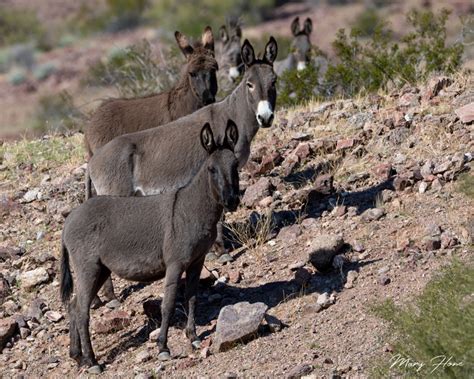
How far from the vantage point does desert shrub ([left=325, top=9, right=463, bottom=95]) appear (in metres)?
14.8

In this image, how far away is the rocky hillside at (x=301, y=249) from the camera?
27.3 ft

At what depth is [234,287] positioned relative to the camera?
968 cm

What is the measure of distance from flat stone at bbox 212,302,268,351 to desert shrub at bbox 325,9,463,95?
22.1 feet

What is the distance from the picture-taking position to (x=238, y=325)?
27.5 feet

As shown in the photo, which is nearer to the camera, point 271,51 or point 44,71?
point 271,51

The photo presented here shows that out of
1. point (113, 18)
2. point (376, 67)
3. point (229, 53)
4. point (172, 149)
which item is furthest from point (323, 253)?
point (113, 18)

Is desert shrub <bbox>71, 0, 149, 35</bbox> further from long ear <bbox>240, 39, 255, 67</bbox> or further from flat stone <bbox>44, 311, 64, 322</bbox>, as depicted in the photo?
flat stone <bbox>44, 311, 64, 322</bbox>

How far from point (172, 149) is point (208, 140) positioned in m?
1.47

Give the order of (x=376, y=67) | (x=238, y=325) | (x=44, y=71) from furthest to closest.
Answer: (x=44, y=71), (x=376, y=67), (x=238, y=325)

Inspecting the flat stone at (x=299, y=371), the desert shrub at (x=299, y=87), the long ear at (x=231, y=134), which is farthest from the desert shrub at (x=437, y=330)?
the desert shrub at (x=299, y=87)

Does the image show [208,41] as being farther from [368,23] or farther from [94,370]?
[368,23]

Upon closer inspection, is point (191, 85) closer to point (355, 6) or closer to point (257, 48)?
point (257, 48)

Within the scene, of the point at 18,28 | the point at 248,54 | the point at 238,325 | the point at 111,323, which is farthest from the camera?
the point at 18,28

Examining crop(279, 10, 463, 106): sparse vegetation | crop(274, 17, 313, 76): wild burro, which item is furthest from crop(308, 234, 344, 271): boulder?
crop(274, 17, 313, 76): wild burro
